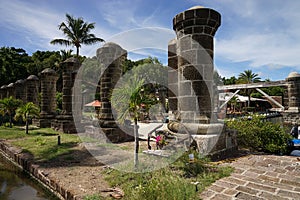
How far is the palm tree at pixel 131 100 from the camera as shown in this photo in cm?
507

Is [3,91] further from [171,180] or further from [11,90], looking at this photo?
[171,180]

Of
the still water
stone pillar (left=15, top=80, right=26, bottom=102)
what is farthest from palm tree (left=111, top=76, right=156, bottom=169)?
stone pillar (left=15, top=80, right=26, bottom=102)

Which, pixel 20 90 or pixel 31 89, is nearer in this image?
pixel 31 89

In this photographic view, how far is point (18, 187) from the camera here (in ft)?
17.6

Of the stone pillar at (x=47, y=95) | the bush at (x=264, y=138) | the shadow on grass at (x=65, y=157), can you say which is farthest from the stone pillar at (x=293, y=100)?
the stone pillar at (x=47, y=95)

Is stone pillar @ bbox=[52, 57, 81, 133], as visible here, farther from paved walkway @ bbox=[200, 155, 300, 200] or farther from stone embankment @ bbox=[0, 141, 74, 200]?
paved walkway @ bbox=[200, 155, 300, 200]

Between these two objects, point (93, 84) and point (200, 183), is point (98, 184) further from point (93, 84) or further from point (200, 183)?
point (93, 84)

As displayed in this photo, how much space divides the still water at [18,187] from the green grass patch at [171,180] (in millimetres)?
1595

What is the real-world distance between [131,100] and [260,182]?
10.2ft

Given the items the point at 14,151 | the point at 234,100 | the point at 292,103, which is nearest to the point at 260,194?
the point at 14,151

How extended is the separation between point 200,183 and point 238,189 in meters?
0.64

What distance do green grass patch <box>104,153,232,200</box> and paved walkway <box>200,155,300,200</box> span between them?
212mm

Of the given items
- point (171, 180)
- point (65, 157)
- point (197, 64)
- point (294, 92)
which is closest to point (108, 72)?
point (65, 157)

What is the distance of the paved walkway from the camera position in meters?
3.34
